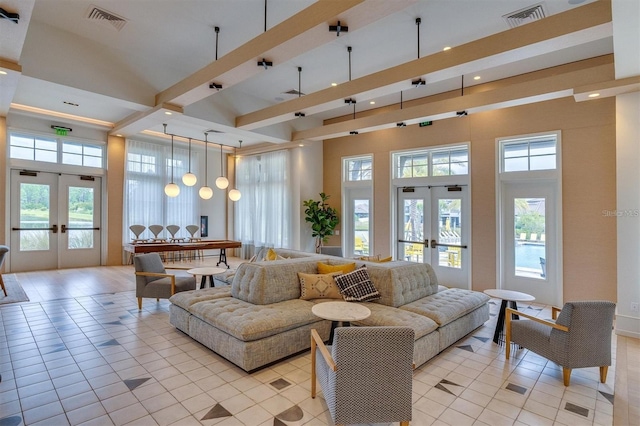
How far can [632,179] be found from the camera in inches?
165

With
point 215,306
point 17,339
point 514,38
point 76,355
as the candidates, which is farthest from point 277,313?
point 514,38

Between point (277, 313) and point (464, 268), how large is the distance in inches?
180

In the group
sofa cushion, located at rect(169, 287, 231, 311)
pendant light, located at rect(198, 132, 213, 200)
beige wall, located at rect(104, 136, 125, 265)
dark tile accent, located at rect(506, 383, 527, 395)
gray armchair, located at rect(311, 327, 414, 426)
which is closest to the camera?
gray armchair, located at rect(311, 327, 414, 426)

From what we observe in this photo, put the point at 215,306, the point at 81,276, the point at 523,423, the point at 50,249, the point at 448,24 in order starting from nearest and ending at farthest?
the point at 523,423 → the point at 215,306 → the point at 448,24 → the point at 81,276 → the point at 50,249

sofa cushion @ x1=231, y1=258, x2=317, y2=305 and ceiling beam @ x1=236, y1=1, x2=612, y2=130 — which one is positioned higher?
ceiling beam @ x1=236, y1=1, x2=612, y2=130

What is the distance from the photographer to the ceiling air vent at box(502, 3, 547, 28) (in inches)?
147

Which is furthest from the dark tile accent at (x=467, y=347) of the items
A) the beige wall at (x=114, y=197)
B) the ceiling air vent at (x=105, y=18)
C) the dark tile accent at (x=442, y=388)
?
the beige wall at (x=114, y=197)

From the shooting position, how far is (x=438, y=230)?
22.6 feet

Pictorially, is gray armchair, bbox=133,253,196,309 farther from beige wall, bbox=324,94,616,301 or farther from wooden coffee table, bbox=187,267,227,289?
beige wall, bbox=324,94,616,301

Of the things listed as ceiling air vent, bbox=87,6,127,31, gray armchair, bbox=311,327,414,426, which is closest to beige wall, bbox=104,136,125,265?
ceiling air vent, bbox=87,6,127,31

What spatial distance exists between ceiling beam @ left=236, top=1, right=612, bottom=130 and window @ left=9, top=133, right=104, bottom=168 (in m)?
6.36

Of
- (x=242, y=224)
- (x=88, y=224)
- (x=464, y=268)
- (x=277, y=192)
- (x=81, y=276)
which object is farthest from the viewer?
(x=242, y=224)

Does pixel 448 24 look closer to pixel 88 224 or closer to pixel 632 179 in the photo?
pixel 632 179

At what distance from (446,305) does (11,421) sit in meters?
4.03
